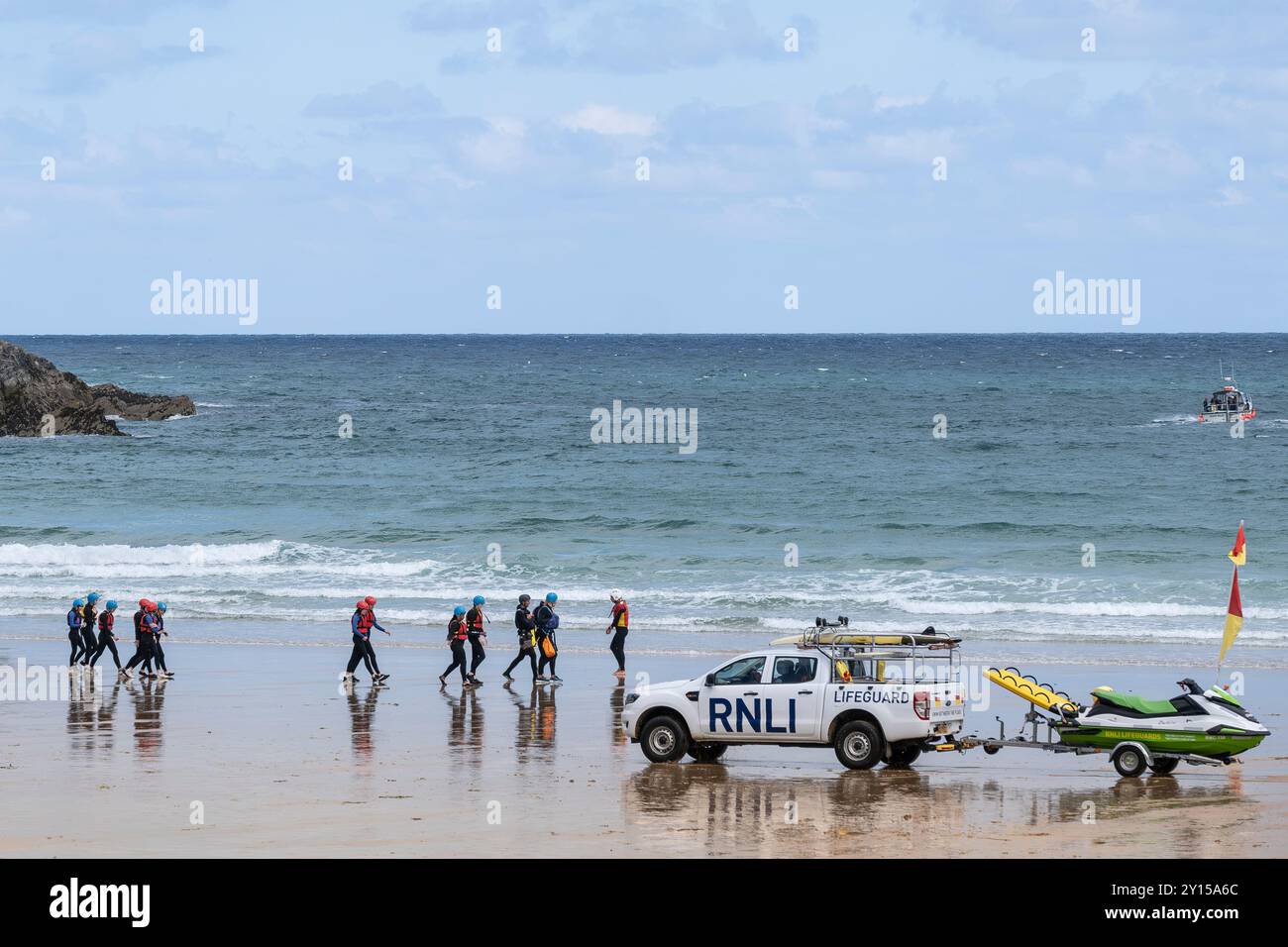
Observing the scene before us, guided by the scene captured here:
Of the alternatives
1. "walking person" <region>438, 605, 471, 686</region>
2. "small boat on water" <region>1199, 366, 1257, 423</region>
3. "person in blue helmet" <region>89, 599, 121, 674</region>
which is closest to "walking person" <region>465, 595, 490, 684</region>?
"walking person" <region>438, 605, 471, 686</region>

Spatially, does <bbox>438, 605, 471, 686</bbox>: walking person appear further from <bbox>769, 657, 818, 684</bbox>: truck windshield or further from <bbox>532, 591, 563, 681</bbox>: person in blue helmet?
<bbox>769, 657, 818, 684</bbox>: truck windshield

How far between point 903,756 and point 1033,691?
1.71 metres

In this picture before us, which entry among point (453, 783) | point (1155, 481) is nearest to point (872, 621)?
point (453, 783)

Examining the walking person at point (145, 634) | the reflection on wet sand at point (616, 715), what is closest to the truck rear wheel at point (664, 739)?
the reflection on wet sand at point (616, 715)

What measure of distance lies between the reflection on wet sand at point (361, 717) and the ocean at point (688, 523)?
699 cm

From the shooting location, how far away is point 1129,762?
1797 cm

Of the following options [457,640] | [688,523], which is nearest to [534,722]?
[457,640]

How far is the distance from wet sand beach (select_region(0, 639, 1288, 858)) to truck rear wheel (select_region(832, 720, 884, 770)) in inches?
7.4

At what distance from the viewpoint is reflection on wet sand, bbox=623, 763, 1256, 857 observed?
1473cm

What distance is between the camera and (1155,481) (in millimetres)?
57625

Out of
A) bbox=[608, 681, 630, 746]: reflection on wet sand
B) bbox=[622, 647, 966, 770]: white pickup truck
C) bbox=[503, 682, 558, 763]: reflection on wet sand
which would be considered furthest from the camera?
bbox=[608, 681, 630, 746]: reflection on wet sand

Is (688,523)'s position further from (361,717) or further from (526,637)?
(361,717)

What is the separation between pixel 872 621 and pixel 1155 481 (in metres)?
27.7
